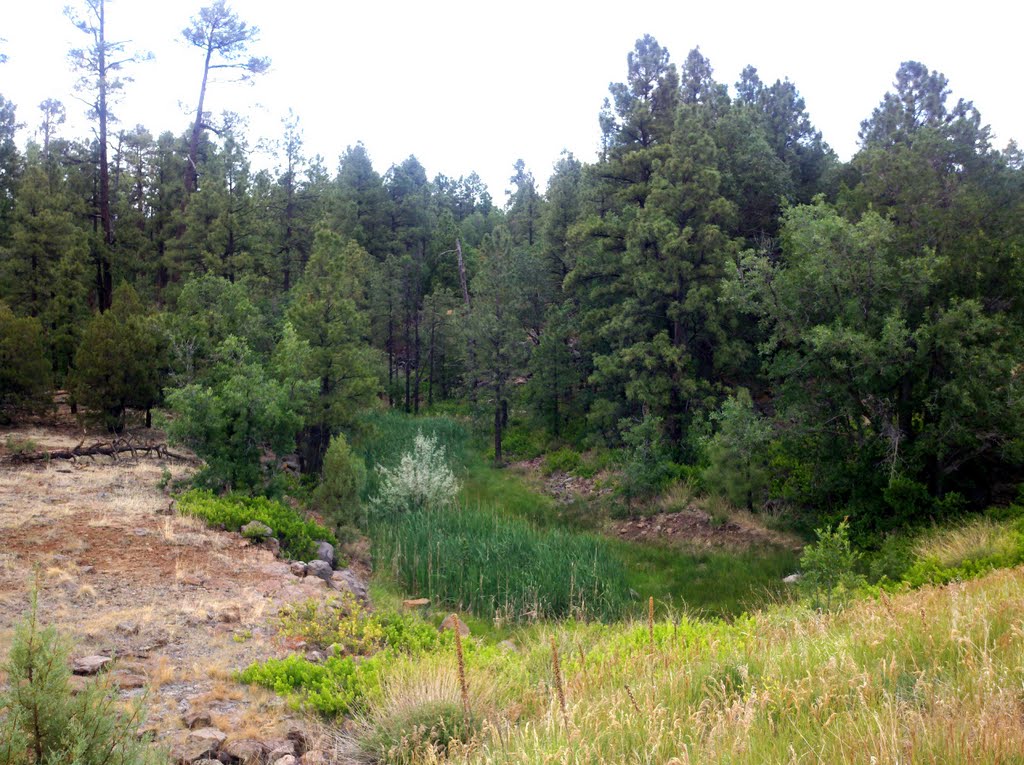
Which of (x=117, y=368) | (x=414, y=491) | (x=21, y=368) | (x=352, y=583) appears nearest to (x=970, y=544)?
(x=352, y=583)

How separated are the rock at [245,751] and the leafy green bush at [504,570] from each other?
631 cm

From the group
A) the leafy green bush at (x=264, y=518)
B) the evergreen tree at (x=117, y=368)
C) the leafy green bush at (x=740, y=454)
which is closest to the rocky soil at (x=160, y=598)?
the leafy green bush at (x=264, y=518)

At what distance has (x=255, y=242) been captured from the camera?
82.7ft

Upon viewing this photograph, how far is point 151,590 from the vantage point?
8.41m

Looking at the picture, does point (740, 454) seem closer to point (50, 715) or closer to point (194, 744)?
point (194, 744)

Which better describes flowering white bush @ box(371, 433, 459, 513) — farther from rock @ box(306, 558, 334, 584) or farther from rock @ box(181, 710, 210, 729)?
rock @ box(181, 710, 210, 729)

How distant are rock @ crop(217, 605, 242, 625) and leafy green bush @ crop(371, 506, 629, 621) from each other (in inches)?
172

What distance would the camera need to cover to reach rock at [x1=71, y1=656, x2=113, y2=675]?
19.1 ft

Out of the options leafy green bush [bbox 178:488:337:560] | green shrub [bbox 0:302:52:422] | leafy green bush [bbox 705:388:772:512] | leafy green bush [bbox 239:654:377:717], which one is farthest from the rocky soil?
leafy green bush [bbox 705:388:772:512]

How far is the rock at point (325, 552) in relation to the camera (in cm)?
1175

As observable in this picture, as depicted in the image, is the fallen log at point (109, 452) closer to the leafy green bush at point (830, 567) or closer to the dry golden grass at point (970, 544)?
the leafy green bush at point (830, 567)

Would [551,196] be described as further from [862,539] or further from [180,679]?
[180,679]

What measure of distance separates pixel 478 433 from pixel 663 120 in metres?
14.7

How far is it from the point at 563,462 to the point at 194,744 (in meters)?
21.4
